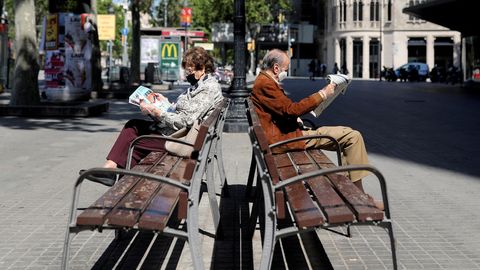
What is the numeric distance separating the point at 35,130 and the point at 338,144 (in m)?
9.66

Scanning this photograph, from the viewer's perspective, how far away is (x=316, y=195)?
4.21 metres

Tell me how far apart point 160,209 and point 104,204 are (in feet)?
1.04

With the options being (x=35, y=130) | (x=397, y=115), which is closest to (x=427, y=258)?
(x=35, y=130)

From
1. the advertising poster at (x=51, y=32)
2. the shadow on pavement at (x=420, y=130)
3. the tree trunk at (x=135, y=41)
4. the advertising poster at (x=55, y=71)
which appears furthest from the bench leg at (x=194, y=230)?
the tree trunk at (x=135, y=41)

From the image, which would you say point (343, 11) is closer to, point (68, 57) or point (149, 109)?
point (68, 57)

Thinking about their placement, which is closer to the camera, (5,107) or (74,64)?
(5,107)

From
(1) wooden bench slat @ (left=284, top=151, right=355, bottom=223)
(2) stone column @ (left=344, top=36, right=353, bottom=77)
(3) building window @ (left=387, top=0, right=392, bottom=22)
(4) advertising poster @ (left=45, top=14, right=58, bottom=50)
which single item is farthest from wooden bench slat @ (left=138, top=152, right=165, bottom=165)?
(3) building window @ (left=387, top=0, right=392, bottom=22)

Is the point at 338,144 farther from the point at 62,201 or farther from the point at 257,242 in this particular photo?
the point at 62,201

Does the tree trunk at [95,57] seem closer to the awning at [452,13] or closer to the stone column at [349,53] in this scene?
the awning at [452,13]

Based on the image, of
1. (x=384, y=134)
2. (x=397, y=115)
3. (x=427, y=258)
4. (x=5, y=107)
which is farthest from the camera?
(x=397, y=115)

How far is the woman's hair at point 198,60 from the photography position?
6.41m

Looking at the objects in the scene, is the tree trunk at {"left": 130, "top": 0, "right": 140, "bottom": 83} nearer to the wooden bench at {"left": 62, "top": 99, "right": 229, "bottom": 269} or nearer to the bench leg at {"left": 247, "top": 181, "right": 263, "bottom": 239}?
the bench leg at {"left": 247, "top": 181, "right": 263, "bottom": 239}

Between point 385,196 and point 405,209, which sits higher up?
point 385,196

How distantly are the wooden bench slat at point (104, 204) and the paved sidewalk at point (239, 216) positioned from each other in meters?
0.63
